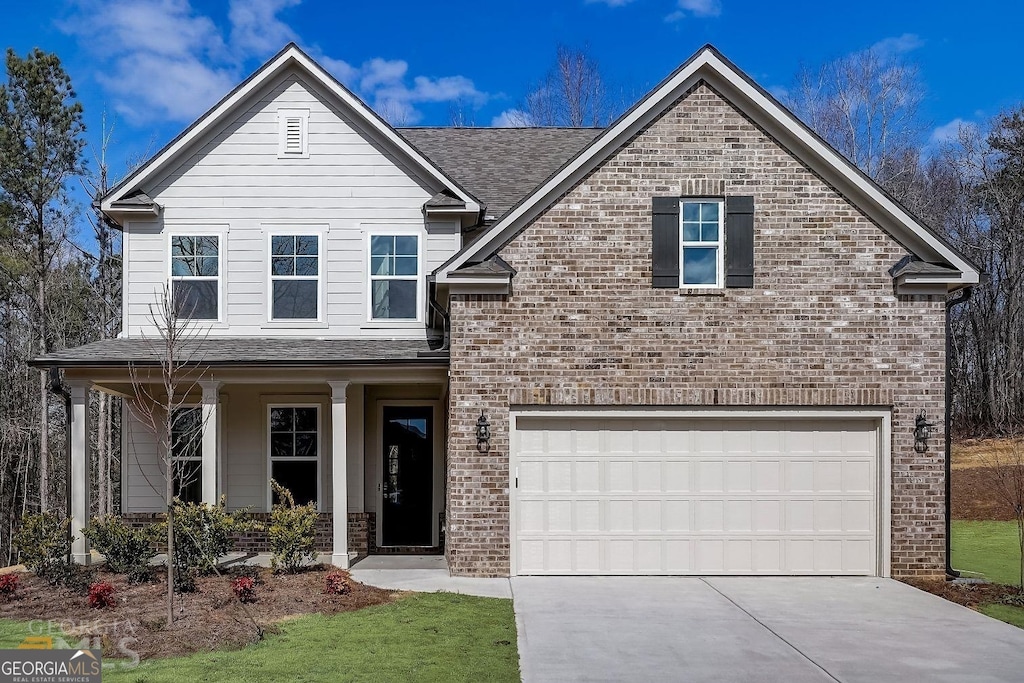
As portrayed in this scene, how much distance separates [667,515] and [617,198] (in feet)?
14.6

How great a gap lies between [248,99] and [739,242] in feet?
27.7

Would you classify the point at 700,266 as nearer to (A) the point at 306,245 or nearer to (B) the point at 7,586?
(A) the point at 306,245

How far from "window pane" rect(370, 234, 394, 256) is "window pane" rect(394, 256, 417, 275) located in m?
0.20

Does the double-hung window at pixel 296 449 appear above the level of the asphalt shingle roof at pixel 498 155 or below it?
below

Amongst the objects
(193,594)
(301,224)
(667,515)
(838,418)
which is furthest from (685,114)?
(193,594)

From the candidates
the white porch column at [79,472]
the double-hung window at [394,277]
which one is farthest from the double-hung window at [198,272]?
the double-hung window at [394,277]

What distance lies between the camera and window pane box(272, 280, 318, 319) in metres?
13.7

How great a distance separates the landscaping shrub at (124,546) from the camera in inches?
421

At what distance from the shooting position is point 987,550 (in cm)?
1500

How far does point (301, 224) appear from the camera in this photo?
44.9ft

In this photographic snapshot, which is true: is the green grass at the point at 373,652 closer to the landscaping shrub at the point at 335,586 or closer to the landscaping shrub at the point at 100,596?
the landscaping shrub at the point at 335,586

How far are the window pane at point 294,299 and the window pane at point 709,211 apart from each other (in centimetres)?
650

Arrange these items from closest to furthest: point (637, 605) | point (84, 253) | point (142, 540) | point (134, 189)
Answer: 1. point (637, 605)
2. point (142, 540)
3. point (134, 189)
4. point (84, 253)

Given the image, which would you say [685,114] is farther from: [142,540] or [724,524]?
[142,540]
